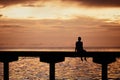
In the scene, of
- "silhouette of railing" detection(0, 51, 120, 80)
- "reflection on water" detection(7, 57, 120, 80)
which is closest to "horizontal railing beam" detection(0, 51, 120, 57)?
"silhouette of railing" detection(0, 51, 120, 80)

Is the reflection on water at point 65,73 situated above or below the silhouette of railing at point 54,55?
below

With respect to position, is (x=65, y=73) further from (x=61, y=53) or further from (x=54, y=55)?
(x=61, y=53)

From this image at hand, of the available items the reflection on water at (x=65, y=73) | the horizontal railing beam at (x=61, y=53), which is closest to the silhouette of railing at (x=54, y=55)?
the horizontal railing beam at (x=61, y=53)

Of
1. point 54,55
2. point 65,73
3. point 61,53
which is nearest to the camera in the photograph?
point 61,53

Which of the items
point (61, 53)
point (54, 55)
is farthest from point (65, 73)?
point (61, 53)

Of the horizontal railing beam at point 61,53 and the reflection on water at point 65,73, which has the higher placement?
the horizontal railing beam at point 61,53

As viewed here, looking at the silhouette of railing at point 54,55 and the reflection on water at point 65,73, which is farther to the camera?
the reflection on water at point 65,73

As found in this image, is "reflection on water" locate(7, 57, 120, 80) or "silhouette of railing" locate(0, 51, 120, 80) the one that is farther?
"reflection on water" locate(7, 57, 120, 80)

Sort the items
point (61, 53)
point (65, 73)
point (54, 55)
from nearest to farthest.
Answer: point (61, 53), point (54, 55), point (65, 73)

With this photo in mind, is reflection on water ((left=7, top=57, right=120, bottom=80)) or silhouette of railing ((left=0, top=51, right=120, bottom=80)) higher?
silhouette of railing ((left=0, top=51, right=120, bottom=80))

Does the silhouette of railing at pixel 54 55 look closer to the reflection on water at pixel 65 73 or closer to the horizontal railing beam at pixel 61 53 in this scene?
the horizontal railing beam at pixel 61 53

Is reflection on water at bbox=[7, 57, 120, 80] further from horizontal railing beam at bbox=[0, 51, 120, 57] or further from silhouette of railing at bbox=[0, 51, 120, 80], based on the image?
horizontal railing beam at bbox=[0, 51, 120, 57]

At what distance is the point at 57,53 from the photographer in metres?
25.3

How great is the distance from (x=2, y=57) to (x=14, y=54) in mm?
2424
